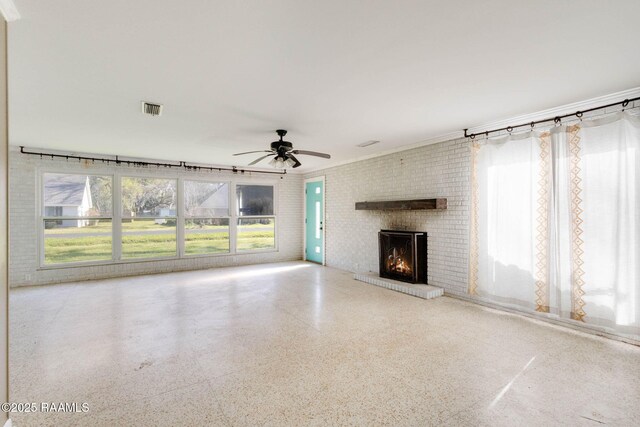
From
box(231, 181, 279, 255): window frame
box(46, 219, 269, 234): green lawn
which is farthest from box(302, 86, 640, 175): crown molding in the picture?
box(46, 219, 269, 234): green lawn

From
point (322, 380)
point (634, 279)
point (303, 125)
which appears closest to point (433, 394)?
point (322, 380)

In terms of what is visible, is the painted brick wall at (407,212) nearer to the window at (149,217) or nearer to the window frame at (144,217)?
the window frame at (144,217)

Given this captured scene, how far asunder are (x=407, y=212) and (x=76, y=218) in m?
6.47

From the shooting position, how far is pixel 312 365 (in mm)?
2592

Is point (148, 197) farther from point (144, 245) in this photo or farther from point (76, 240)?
point (76, 240)

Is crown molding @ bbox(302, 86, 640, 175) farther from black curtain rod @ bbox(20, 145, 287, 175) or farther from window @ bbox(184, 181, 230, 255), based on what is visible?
window @ bbox(184, 181, 230, 255)

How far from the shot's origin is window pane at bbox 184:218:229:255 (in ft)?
23.1

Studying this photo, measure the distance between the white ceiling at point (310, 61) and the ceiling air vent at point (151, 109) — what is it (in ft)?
0.32

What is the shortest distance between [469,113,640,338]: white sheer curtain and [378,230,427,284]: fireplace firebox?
865 millimetres

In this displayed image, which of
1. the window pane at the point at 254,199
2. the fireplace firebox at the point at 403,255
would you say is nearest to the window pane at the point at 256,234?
the window pane at the point at 254,199

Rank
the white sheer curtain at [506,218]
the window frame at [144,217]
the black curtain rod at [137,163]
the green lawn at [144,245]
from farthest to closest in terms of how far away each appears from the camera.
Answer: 1. the window frame at [144,217]
2. the green lawn at [144,245]
3. the black curtain rod at [137,163]
4. the white sheer curtain at [506,218]

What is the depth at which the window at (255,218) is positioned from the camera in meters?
7.77

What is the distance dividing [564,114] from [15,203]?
8682mm

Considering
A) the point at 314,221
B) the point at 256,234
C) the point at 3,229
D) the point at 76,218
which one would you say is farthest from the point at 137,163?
the point at 3,229
